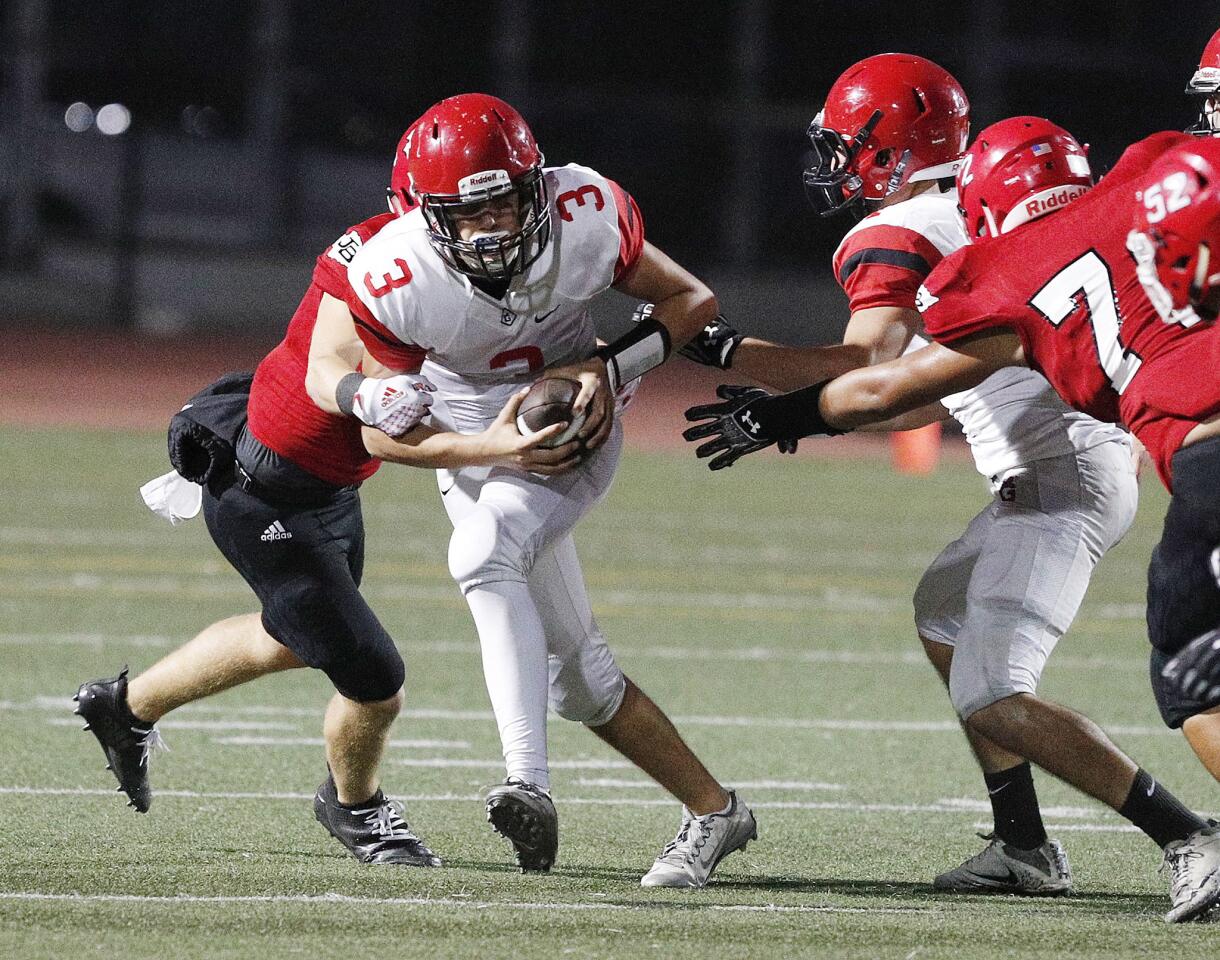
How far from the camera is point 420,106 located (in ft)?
78.9

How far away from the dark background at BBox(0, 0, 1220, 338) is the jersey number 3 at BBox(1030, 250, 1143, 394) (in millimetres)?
19682

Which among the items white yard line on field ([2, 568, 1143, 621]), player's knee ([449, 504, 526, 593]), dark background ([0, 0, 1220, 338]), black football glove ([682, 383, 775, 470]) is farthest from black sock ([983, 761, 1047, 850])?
dark background ([0, 0, 1220, 338])

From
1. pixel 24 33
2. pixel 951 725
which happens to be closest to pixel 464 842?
pixel 951 725

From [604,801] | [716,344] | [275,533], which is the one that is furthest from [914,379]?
[604,801]

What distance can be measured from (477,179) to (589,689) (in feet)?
3.53

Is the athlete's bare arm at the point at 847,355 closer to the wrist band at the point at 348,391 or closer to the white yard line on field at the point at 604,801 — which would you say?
the wrist band at the point at 348,391

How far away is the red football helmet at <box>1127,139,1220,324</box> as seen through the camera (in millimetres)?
3328

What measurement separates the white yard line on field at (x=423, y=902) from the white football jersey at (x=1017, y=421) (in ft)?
3.30

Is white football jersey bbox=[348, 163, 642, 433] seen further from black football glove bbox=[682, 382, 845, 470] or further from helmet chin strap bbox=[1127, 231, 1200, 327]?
helmet chin strap bbox=[1127, 231, 1200, 327]

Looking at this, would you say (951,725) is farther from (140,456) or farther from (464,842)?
(140,456)

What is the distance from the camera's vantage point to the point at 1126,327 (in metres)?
3.54

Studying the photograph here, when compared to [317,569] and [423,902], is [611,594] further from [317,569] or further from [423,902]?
[423,902]

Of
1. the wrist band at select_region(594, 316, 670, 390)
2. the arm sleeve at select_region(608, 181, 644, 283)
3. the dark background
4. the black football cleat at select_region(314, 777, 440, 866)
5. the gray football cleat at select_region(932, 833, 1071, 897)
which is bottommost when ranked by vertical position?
the dark background

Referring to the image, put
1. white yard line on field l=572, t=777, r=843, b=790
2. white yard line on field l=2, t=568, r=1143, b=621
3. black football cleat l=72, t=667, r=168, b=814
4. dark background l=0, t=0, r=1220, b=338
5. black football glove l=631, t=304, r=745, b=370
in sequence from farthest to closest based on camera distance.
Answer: dark background l=0, t=0, r=1220, b=338 < white yard line on field l=2, t=568, r=1143, b=621 < white yard line on field l=572, t=777, r=843, b=790 < black football cleat l=72, t=667, r=168, b=814 < black football glove l=631, t=304, r=745, b=370
